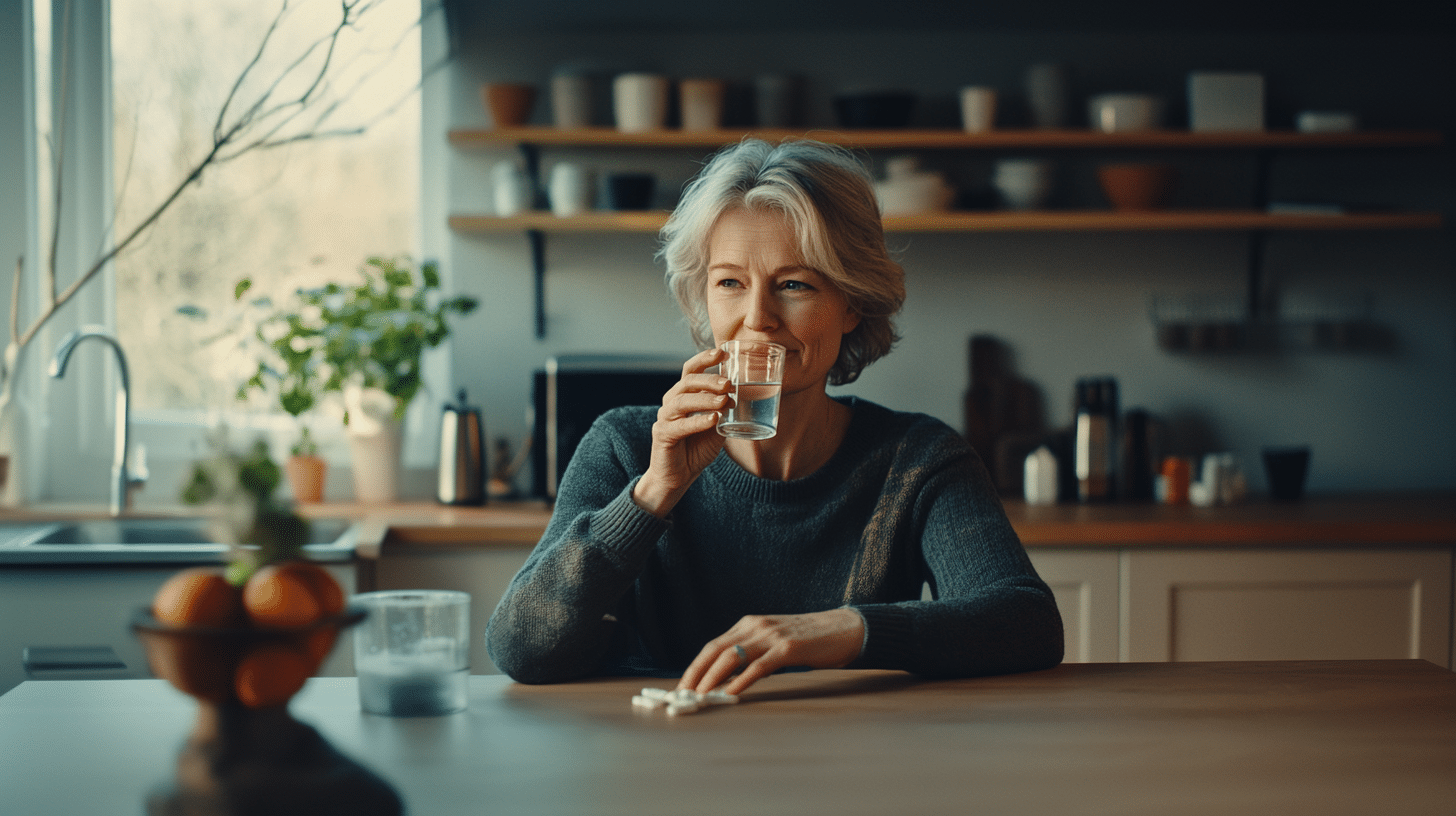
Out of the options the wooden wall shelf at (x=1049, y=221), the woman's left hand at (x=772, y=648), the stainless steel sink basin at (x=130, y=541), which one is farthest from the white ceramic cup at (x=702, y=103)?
the woman's left hand at (x=772, y=648)

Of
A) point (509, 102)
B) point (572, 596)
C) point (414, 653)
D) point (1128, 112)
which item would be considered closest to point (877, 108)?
point (1128, 112)

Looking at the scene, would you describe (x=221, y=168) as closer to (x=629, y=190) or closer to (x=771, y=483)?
(x=629, y=190)

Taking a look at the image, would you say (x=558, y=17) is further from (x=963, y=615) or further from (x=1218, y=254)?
(x=963, y=615)

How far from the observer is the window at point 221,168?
306 cm

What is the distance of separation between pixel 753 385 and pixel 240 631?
0.62m

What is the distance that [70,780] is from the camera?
2.83 feet

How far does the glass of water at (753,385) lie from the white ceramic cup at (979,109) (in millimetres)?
1835

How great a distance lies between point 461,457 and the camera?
276 cm

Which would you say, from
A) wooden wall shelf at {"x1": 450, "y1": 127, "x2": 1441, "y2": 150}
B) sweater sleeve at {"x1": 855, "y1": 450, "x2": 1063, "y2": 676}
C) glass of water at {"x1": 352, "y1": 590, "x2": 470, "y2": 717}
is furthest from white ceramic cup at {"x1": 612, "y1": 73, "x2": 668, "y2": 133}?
glass of water at {"x1": 352, "y1": 590, "x2": 470, "y2": 717}

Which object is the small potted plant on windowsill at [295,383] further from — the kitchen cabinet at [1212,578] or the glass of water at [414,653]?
the glass of water at [414,653]

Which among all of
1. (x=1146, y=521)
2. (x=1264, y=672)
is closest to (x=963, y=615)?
(x=1264, y=672)

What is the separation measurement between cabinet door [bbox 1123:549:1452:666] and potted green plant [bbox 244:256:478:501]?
1.69 meters

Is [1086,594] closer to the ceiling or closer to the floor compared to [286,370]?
closer to the floor

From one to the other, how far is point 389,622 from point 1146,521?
75.2 inches
